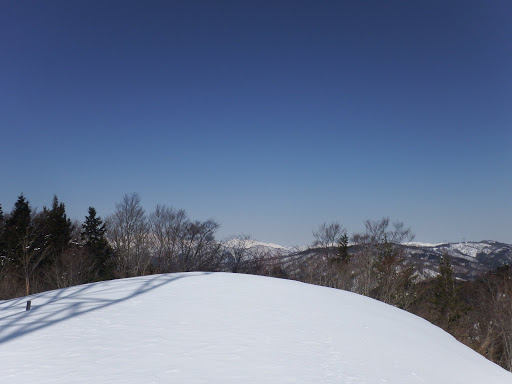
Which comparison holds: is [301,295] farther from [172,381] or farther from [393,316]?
[172,381]

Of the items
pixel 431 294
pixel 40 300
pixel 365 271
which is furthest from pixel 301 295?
pixel 431 294

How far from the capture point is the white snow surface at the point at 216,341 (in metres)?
3.32

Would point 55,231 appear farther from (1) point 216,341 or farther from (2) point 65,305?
(1) point 216,341

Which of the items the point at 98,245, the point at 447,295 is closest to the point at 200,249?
the point at 98,245

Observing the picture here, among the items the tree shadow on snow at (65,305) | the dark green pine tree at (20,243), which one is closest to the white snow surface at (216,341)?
the tree shadow on snow at (65,305)

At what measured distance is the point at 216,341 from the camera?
4.09 meters

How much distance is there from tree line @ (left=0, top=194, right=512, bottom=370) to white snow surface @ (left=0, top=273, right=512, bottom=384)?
1466 cm

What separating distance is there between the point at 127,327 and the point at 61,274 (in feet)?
83.6

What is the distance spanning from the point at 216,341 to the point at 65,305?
9.99 feet

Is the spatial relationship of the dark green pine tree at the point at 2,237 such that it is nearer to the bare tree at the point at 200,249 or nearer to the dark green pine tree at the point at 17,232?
the dark green pine tree at the point at 17,232

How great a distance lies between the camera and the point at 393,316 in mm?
7086

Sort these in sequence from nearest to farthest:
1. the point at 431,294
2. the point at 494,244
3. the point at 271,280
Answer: the point at 271,280 → the point at 431,294 → the point at 494,244

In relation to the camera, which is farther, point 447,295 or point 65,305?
point 447,295

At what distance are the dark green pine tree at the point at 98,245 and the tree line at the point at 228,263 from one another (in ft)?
0.30
